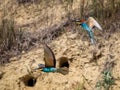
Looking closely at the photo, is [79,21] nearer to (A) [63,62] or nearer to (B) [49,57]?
(A) [63,62]

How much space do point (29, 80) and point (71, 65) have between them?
0.55m

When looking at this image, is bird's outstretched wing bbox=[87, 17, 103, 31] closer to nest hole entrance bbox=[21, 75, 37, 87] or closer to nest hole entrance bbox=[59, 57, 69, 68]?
nest hole entrance bbox=[59, 57, 69, 68]

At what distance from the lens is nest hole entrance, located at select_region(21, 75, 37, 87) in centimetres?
435

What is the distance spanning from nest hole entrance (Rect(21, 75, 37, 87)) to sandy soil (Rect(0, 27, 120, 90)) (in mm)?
12

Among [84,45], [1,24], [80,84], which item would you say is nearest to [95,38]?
[84,45]

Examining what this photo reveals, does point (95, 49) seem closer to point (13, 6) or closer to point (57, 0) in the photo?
point (57, 0)

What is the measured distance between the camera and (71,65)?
167 inches

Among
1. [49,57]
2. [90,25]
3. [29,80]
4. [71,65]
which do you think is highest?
[90,25]

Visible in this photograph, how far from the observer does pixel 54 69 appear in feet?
13.6

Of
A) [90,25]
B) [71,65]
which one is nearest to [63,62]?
[71,65]

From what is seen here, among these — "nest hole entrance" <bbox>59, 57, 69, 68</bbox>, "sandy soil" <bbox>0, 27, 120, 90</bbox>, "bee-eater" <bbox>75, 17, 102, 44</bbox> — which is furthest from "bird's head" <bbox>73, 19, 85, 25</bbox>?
"nest hole entrance" <bbox>59, 57, 69, 68</bbox>

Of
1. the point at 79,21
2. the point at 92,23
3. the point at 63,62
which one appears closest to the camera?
the point at 92,23

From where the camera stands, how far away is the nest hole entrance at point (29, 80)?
4.35 m

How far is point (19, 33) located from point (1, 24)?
1.17 feet
